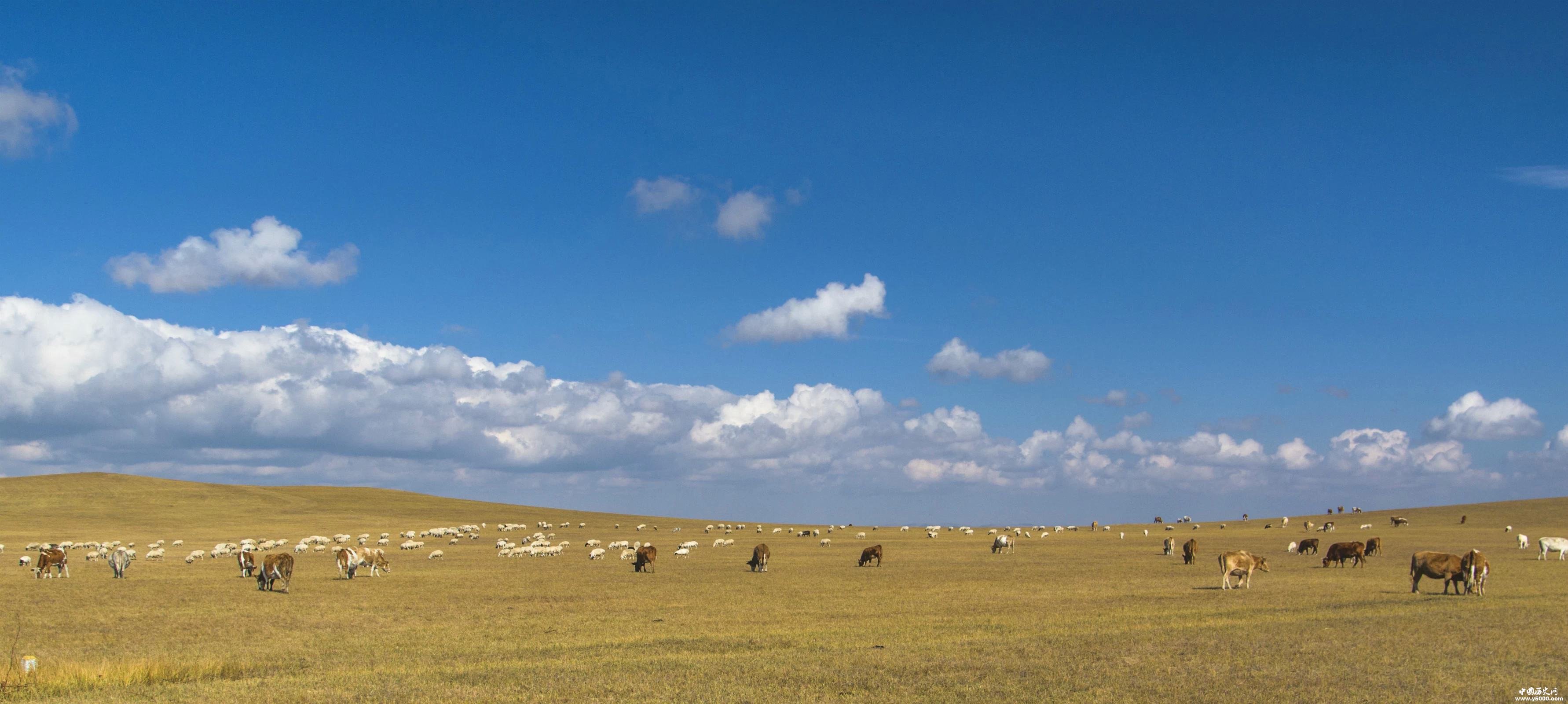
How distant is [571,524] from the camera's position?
109m

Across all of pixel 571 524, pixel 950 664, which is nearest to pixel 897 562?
pixel 950 664

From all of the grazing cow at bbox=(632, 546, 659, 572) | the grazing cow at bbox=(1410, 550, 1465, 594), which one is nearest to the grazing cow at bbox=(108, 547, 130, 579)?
the grazing cow at bbox=(632, 546, 659, 572)

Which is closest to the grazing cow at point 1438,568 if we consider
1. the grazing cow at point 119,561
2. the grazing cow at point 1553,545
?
the grazing cow at point 1553,545

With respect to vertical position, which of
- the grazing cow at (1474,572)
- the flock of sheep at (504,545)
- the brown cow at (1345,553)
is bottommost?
the flock of sheep at (504,545)

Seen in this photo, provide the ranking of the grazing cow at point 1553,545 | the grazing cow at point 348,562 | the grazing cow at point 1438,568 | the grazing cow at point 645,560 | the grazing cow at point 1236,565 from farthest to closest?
the grazing cow at point 1553,545 < the grazing cow at point 645,560 < the grazing cow at point 348,562 < the grazing cow at point 1236,565 < the grazing cow at point 1438,568

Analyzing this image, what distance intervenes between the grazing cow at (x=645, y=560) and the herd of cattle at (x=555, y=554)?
76mm

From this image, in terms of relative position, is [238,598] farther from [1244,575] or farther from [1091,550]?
[1091,550]

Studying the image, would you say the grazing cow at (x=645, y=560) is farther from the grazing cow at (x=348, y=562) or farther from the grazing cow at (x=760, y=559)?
the grazing cow at (x=348, y=562)

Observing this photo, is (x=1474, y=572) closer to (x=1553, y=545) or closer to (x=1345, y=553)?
(x=1345, y=553)

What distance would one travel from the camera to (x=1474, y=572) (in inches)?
1122

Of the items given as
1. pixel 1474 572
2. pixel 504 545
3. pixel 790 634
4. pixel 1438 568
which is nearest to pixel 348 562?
pixel 504 545

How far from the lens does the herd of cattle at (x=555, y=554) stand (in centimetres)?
2964

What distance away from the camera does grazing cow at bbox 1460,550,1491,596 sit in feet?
93.4

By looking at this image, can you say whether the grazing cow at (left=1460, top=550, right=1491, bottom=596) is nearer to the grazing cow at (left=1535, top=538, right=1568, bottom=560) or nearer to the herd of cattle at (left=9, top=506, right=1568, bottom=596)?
the herd of cattle at (left=9, top=506, right=1568, bottom=596)
